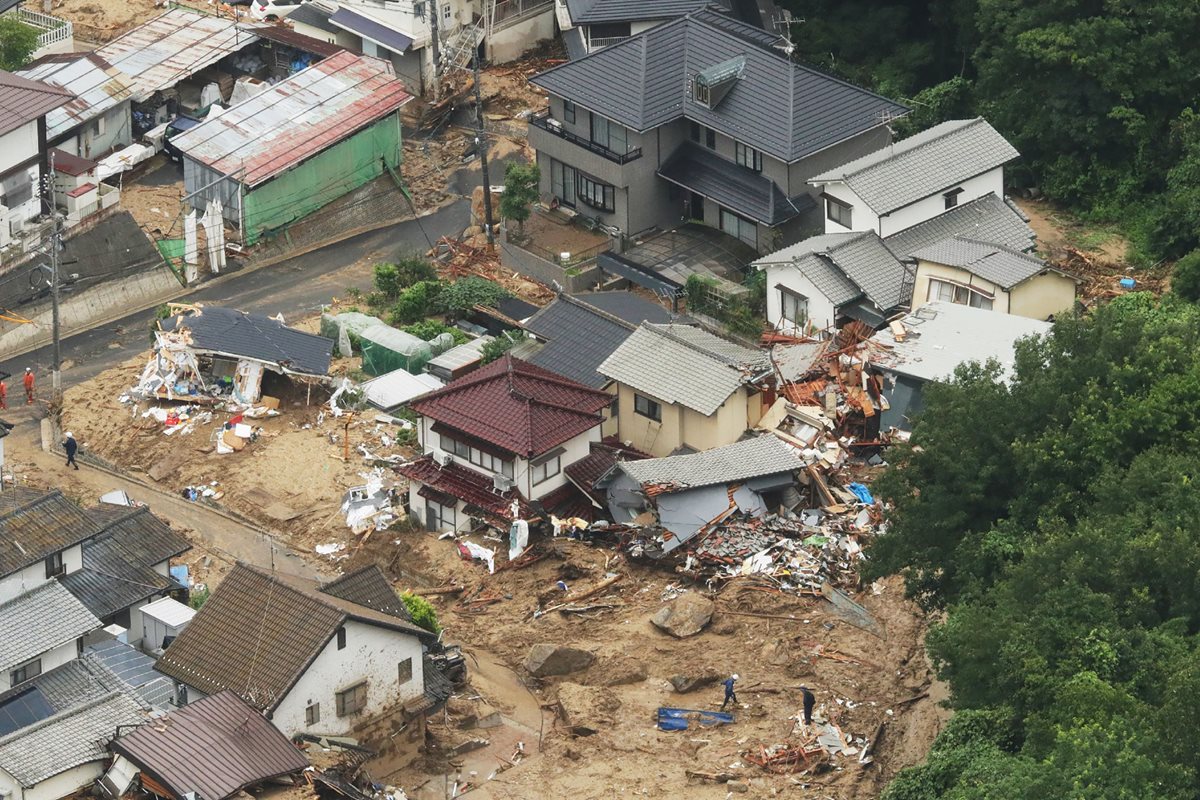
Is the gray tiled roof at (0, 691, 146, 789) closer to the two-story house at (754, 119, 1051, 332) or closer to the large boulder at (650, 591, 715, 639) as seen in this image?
the large boulder at (650, 591, 715, 639)

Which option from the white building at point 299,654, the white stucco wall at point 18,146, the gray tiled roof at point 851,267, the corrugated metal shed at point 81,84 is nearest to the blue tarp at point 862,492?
the gray tiled roof at point 851,267

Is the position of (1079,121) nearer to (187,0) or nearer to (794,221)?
(794,221)

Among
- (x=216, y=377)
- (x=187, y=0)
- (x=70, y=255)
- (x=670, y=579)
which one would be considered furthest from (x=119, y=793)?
(x=187, y=0)

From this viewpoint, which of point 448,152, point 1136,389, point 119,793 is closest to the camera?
point 119,793

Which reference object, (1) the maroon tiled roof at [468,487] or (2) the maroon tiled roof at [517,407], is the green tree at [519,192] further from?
(1) the maroon tiled roof at [468,487]

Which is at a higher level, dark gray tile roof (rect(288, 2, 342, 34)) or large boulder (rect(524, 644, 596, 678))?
dark gray tile roof (rect(288, 2, 342, 34))

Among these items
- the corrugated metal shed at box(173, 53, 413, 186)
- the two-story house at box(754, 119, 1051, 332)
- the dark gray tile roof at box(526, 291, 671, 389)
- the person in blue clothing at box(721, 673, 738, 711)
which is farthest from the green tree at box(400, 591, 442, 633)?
the corrugated metal shed at box(173, 53, 413, 186)
